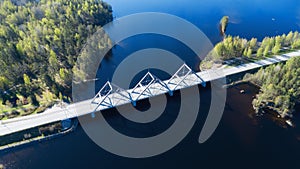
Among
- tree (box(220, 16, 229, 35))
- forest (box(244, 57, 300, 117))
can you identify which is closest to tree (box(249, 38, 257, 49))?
forest (box(244, 57, 300, 117))

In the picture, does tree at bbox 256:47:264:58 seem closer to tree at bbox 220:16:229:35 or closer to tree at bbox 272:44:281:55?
tree at bbox 272:44:281:55

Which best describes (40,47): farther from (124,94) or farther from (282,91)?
(282,91)

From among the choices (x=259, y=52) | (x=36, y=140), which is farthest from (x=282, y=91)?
(x=36, y=140)

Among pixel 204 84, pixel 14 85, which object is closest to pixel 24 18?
pixel 14 85

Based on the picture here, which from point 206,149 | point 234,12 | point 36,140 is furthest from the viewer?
point 234,12

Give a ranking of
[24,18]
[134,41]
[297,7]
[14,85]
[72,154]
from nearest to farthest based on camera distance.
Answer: [72,154]
[14,85]
[134,41]
[24,18]
[297,7]

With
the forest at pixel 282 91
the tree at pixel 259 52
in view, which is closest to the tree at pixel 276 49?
the tree at pixel 259 52

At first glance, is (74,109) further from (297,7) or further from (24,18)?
(297,7)
